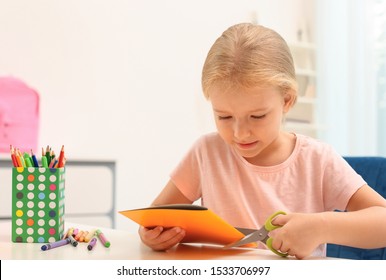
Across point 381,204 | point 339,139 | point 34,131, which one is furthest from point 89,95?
point 381,204

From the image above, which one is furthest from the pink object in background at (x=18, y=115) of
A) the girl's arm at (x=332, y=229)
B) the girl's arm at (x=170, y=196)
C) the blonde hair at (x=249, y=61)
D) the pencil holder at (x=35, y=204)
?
the girl's arm at (x=332, y=229)

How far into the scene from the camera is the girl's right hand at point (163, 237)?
917mm

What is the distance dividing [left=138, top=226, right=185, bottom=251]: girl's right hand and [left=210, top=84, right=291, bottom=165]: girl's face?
0.74 ft

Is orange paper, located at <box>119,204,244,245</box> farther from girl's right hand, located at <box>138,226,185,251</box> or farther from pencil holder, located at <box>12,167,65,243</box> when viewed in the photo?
pencil holder, located at <box>12,167,65,243</box>

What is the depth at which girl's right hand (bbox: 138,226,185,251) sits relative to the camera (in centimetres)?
92

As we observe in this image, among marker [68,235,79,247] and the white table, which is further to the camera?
marker [68,235,79,247]

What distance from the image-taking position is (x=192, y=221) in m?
0.87

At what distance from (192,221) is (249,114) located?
0.82ft

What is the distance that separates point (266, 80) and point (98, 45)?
2027 mm

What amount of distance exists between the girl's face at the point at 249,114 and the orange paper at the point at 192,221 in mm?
210

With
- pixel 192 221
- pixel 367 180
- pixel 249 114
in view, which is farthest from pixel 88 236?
pixel 367 180

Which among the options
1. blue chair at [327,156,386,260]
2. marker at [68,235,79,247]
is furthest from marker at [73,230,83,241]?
blue chair at [327,156,386,260]

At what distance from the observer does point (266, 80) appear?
3.36ft

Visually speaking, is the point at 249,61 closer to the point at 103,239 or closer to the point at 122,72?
the point at 103,239
